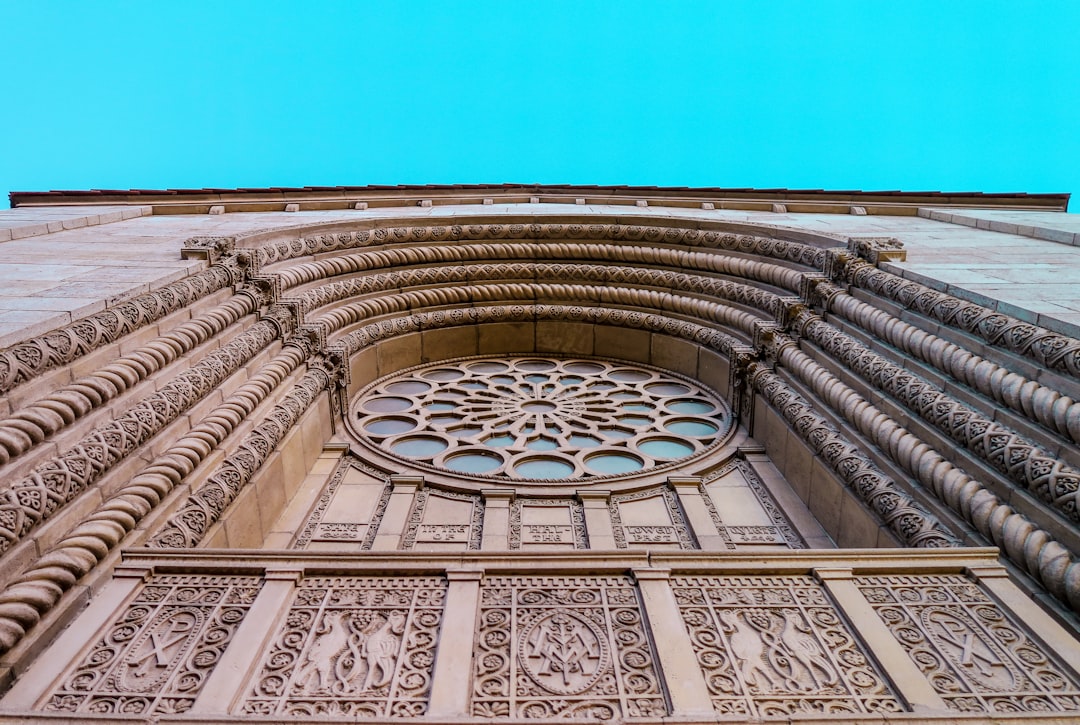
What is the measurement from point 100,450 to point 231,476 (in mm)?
1159

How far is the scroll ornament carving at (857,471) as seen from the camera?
193 inches

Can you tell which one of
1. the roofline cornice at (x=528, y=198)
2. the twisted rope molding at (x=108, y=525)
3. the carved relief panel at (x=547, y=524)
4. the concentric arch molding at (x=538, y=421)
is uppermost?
the roofline cornice at (x=528, y=198)

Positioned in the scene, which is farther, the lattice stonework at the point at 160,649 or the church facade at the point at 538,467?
the church facade at the point at 538,467

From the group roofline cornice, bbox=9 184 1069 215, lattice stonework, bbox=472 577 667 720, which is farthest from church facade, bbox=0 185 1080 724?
roofline cornice, bbox=9 184 1069 215

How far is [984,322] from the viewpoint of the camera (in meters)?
5.54

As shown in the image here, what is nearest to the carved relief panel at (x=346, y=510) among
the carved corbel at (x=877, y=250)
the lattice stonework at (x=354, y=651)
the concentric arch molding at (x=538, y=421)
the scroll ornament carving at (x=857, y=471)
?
the concentric arch molding at (x=538, y=421)

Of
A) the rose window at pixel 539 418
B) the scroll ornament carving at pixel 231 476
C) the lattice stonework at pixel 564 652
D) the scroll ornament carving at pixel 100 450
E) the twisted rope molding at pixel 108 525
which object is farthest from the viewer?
the rose window at pixel 539 418

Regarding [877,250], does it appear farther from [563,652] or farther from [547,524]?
[563,652]

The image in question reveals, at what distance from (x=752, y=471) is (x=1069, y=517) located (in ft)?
12.3

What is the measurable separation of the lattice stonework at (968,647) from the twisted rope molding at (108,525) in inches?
180

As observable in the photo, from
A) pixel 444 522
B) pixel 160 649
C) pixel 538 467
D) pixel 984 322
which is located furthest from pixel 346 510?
pixel 984 322

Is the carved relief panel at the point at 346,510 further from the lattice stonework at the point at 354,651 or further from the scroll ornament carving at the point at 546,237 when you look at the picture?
the scroll ornament carving at the point at 546,237

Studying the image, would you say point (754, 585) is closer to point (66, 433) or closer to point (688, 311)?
point (66, 433)

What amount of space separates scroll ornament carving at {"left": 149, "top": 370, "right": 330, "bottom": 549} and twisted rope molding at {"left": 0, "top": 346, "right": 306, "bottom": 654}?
0.56 feet
